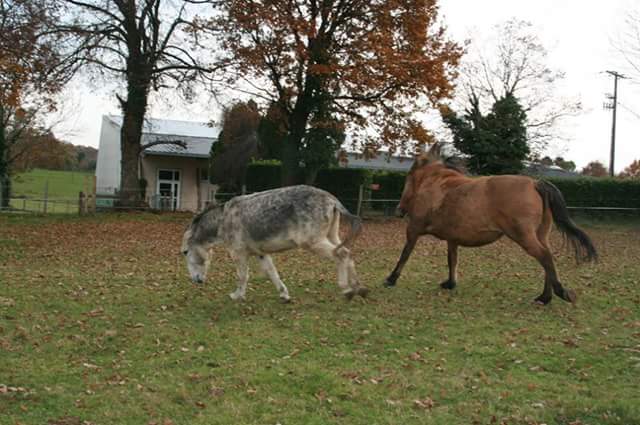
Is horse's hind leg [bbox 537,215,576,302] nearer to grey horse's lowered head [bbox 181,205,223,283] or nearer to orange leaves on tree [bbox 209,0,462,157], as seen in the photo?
grey horse's lowered head [bbox 181,205,223,283]

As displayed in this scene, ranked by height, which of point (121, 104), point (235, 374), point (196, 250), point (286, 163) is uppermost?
point (121, 104)

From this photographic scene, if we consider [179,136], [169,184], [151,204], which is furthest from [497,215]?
[179,136]

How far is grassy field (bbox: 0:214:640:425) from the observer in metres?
4.93

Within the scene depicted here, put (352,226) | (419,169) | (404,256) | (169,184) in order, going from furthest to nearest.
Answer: (169,184)
(419,169)
(404,256)
(352,226)

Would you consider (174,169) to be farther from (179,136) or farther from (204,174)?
(179,136)

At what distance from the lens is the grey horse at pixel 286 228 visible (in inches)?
336

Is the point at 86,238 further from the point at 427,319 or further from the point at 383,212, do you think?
the point at 383,212

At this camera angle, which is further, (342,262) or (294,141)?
(294,141)

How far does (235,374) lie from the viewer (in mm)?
5766

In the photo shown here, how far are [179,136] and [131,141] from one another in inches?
623

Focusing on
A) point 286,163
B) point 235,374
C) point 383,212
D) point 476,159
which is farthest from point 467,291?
point 476,159

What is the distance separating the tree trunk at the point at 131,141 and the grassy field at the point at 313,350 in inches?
633

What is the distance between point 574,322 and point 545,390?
280 centimetres

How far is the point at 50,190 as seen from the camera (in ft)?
135
